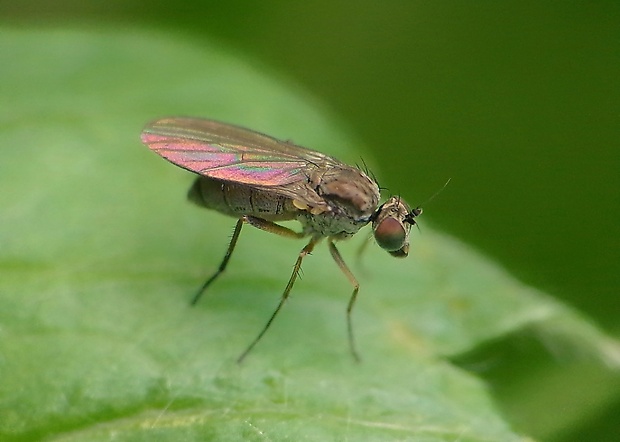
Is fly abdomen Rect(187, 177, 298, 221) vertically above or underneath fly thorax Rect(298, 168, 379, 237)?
underneath

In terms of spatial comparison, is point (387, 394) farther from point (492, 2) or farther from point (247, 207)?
point (492, 2)

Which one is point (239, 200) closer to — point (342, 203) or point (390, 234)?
point (342, 203)

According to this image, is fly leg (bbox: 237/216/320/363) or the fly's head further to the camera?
the fly's head

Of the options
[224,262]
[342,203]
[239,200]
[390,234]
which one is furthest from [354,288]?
[239,200]

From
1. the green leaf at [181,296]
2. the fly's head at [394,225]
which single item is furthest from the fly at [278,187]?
the green leaf at [181,296]

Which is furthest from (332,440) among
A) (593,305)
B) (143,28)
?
(143,28)

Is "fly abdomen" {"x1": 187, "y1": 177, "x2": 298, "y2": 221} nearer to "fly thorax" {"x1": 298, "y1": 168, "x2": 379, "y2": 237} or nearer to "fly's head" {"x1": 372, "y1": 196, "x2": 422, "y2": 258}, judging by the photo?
"fly thorax" {"x1": 298, "y1": 168, "x2": 379, "y2": 237}

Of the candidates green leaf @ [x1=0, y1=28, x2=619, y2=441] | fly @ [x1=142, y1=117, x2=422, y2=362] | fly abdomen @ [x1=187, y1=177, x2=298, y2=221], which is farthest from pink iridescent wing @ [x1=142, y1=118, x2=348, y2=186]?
green leaf @ [x1=0, y1=28, x2=619, y2=441]

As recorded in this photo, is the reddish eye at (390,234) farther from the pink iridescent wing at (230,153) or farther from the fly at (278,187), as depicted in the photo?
the pink iridescent wing at (230,153)
